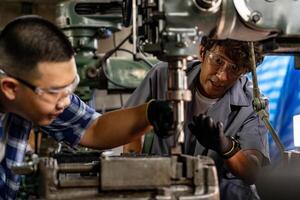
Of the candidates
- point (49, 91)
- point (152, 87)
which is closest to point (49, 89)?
point (49, 91)

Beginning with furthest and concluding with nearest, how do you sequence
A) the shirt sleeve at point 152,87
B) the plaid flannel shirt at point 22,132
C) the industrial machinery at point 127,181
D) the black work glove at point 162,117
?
the shirt sleeve at point 152,87 < the plaid flannel shirt at point 22,132 < the black work glove at point 162,117 < the industrial machinery at point 127,181

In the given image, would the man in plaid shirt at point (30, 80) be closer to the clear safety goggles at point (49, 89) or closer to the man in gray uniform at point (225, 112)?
the clear safety goggles at point (49, 89)

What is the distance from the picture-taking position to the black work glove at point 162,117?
1.06 m

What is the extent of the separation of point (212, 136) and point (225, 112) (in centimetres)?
26

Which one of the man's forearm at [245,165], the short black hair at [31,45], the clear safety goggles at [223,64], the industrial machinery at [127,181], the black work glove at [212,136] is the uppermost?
the short black hair at [31,45]

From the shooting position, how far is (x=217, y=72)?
1.62 metres

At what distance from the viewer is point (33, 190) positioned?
0.95m

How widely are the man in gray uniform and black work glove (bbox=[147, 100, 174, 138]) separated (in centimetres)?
29

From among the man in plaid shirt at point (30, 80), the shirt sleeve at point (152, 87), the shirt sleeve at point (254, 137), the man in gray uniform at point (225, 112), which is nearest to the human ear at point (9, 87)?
the man in plaid shirt at point (30, 80)

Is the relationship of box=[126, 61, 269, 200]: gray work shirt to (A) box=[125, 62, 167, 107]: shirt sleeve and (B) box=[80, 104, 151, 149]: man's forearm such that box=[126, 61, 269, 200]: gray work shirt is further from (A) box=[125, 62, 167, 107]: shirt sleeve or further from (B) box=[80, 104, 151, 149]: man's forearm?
(B) box=[80, 104, 151, 149]: man's forearm

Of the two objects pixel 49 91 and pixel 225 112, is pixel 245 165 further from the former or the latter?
pixel 49 91

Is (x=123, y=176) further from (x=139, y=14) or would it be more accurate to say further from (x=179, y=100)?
(x=139, y=14)

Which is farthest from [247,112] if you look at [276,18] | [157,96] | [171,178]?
[171,178]

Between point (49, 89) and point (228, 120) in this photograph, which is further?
point (228, 120)
